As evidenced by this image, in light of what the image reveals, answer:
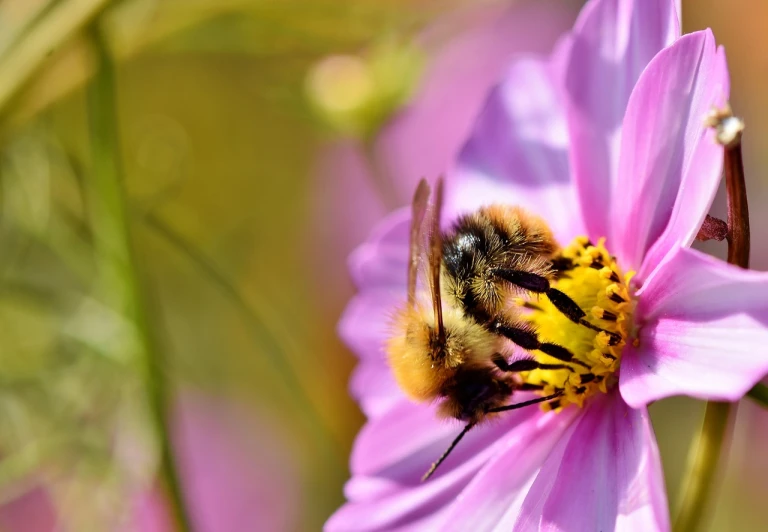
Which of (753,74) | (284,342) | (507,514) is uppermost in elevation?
(753,74)

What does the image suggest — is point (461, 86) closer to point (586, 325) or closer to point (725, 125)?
point (586, 325)

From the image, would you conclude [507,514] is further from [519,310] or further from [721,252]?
[721,252]

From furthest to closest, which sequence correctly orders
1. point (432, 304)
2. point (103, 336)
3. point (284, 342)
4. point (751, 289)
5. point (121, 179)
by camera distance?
point (284, 342) → point (103, 336) → point (121, 179) → point (432, 304) → point (751, 289)

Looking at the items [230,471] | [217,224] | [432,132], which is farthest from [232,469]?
[432,132]

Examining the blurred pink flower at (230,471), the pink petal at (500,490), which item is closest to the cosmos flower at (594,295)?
the pink petal at (500,490)

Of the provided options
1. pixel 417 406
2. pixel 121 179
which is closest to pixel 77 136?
pixel 121 179

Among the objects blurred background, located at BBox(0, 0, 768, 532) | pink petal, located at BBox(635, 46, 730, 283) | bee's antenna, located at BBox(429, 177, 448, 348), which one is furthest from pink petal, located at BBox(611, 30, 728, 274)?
blurred background, located at BBox(0, 0, 768, 532)

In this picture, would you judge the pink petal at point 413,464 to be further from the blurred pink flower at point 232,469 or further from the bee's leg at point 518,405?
the blurred pink flower at point 232,469
